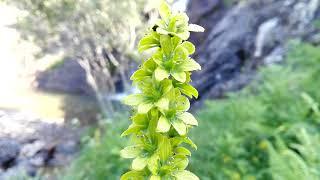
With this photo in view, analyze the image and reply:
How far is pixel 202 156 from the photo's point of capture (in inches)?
164

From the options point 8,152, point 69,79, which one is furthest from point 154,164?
point 69,79

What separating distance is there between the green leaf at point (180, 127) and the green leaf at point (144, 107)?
0.06 metres

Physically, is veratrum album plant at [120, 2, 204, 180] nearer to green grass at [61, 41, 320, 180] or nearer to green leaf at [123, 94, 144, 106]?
green leaf at [123, 94, 144, 106]

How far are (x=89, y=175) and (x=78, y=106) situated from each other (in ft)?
20.1

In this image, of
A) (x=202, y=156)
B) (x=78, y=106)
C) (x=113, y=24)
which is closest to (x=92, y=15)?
(x=113, y=24)

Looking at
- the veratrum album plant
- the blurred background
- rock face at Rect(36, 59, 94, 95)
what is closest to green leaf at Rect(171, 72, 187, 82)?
the veratrum album plant

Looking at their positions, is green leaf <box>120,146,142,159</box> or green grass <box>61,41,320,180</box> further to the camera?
green grass <box>61,41,320,180</box>

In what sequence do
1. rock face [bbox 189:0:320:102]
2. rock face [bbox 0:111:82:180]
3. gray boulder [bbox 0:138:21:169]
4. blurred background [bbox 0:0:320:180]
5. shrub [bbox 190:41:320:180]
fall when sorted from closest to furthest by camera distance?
gray boulder [bbox 0:138:21:169], rock face [bbox 0:111:82:180], shrub [bbox 190:41:320:180], blurred background [bbox 0:0:320:180], rock face [bbox 189:0:320:102]

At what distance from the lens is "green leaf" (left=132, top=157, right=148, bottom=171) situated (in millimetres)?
819

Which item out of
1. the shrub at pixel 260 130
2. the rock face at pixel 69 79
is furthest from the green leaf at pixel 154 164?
the rock face at pixel 69 79

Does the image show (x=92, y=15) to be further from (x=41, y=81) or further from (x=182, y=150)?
(x=182, y=150)

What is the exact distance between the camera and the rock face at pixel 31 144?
3.05 m

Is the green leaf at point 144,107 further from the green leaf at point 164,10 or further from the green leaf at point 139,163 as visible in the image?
the green leaf at point 164,10

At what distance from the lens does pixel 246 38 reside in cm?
1002
